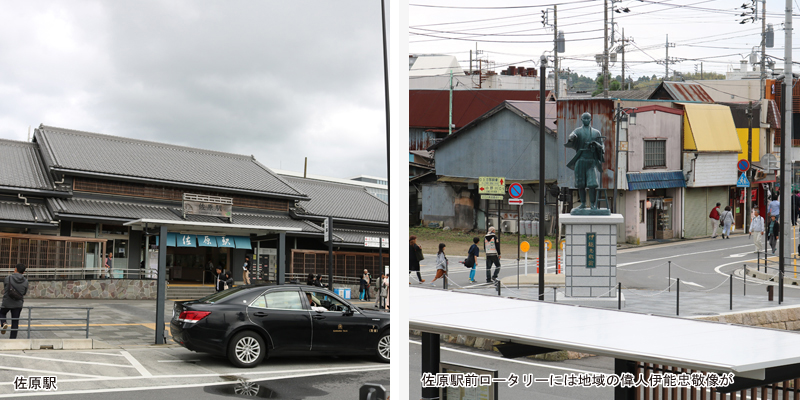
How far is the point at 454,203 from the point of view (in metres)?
29.2

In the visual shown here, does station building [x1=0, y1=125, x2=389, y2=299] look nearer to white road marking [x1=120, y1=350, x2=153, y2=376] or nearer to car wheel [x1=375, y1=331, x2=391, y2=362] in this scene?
white road marking [x1=120, y1=350, x2=153, y2=376]

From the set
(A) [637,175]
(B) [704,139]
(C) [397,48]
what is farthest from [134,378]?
(B) [704,139]

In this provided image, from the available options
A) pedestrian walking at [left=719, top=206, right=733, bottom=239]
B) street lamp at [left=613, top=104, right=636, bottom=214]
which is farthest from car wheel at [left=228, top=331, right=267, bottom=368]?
pedestrian walking at [left=719, top=206, right=733, bottom=239]

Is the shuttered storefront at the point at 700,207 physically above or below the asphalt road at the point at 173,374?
above

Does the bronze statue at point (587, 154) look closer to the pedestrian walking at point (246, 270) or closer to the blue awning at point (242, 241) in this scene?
the pedestrian walking at point (246, 270)

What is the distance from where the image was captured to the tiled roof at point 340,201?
18.5ft

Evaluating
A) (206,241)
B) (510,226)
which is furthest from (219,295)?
(510,226)

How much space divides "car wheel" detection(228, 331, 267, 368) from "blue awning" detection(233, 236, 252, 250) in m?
1.05

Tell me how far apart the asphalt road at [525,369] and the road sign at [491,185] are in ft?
57.6

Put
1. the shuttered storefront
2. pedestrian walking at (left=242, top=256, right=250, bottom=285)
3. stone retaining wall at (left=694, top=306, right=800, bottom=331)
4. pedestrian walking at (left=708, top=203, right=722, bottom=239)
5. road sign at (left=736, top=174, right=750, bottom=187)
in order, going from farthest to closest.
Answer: road sign at (left=736, top=174, right=750, bottom=187) → the shuttered storefront → pedestrian walking at (left=708, top=203, right=722, bottom=239) → stone retaining wall at (left=694, top=306, right=800, bottom=331) → pedestrian walking at (left=242, top=256, right=250, bottom=285)

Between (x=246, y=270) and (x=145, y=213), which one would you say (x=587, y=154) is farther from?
(x=145, y=213)

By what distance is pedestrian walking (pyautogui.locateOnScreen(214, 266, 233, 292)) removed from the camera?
19.7 feet

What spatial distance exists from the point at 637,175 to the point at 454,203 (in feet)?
26.9

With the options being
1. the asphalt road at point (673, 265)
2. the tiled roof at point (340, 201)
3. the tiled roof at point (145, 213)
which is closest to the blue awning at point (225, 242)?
the tiled roof at point (145, 213)
